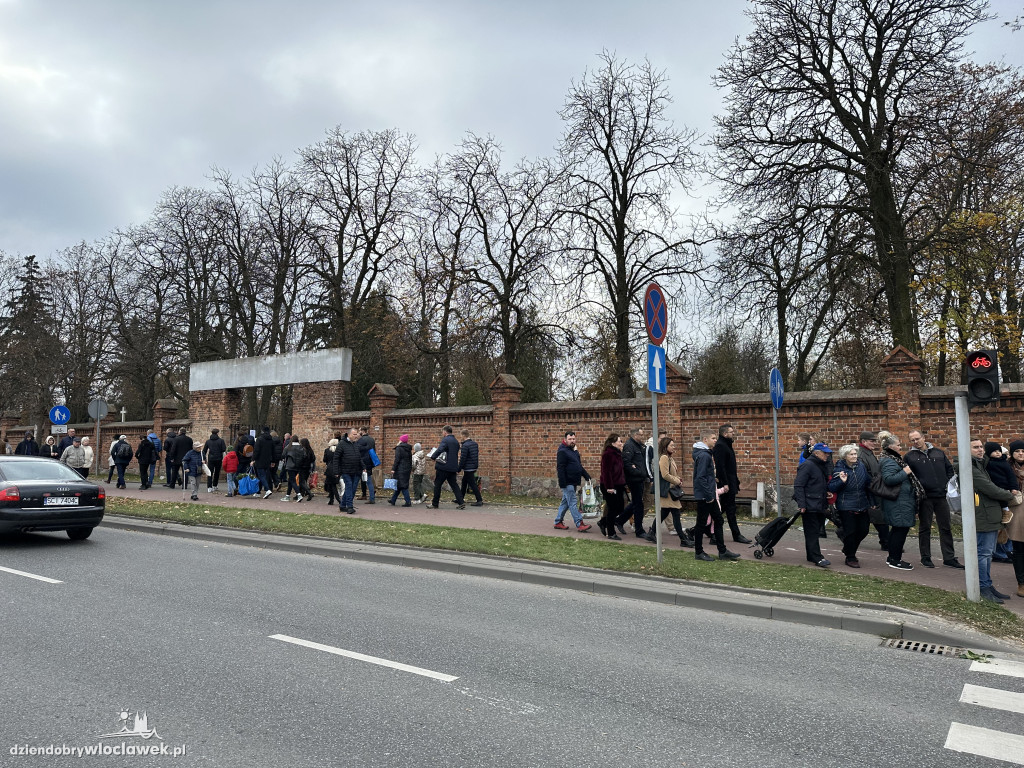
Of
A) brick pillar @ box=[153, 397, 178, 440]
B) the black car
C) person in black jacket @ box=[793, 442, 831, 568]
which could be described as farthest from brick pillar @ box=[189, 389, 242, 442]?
person in black jacket @ box=[793, 442, 831, 568]

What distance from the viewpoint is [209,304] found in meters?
31.7

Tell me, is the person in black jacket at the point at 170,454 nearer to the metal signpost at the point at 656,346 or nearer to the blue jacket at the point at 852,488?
the metal signpost at the point at 656,346

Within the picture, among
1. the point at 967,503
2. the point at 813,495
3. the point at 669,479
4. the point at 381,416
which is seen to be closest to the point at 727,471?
the point at 669,479

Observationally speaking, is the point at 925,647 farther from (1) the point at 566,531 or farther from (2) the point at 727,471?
(1) the point at 566,531

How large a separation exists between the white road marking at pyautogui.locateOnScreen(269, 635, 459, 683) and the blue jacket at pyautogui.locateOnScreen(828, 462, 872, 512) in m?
6.38

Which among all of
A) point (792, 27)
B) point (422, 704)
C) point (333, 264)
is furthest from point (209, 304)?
point (422, 704)

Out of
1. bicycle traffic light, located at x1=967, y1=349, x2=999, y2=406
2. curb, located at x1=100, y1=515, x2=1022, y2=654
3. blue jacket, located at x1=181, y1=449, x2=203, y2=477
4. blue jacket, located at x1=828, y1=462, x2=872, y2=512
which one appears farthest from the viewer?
blue jacket, located at x1=181, y1=449, x2=203, y2=477

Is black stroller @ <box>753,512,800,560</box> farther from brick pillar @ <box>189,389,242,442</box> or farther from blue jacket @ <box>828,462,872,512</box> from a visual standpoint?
brick pillar @ <box>189,389,242,442</box>

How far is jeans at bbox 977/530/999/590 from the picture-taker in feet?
24.9

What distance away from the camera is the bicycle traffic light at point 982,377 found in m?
7.26

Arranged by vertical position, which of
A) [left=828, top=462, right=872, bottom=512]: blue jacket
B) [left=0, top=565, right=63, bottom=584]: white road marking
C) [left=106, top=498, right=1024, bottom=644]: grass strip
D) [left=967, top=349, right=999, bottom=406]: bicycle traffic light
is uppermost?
[left=967, top=349, right=999, bottom=406]: bicycle traffic light

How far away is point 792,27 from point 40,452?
2756 cm

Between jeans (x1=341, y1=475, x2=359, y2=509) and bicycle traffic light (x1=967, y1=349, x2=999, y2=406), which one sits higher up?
bicycle traffic light (x1=967, y1=349, x2=999, y2=406)

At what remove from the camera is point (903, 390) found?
41.4ft
